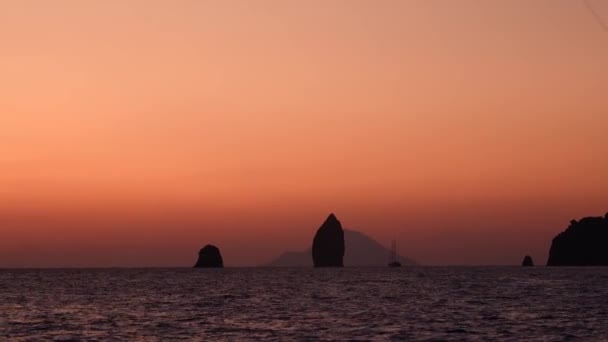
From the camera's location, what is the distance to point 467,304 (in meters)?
90.6

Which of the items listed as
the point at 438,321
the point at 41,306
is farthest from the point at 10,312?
the point at 438,321

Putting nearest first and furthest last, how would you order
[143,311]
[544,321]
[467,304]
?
[544,321] → [143,311] → [467,304]

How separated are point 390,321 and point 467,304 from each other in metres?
24.6

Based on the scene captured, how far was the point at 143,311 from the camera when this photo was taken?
82.4 metres

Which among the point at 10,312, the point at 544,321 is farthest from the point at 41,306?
the point at 544,321

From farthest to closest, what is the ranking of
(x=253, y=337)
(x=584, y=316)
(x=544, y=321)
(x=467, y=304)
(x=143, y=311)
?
(x=467, y=304) → (x=143, y=311) → (x=584, y=316) → (x=544, y=321) → (x=253, y=337)

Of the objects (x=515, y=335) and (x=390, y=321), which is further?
(x=390, y=321)

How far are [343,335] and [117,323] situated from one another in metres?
21.2

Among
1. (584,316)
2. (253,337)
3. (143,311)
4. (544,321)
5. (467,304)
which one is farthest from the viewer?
(467,304)

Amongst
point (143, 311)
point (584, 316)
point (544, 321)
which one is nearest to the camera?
point (544, 321)

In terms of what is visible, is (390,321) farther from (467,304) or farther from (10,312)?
(10,312)

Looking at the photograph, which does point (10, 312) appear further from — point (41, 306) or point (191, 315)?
point (191, 315)

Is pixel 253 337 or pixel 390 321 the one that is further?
pixel 390 321

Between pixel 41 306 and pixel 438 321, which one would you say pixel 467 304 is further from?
pixel 41 306
